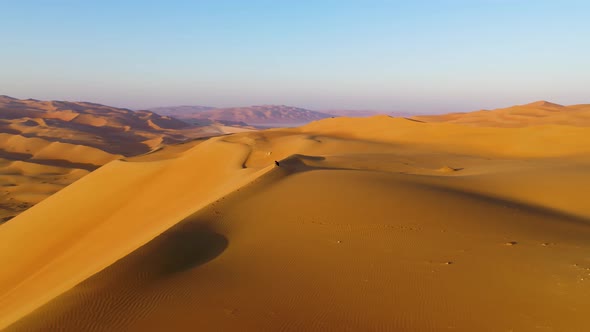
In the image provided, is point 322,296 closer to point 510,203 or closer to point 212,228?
point 212,228

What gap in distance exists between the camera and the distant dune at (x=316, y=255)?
4.18 meters

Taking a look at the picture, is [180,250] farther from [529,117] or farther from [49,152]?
[529,117]

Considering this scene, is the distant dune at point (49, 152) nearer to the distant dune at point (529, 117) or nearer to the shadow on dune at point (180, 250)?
the shadow on dune at point (180, 250)

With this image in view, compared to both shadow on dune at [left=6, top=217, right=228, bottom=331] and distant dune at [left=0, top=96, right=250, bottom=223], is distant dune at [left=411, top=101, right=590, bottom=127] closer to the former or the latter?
distant dune at [left=0, top=96, right=250, bottom=223]

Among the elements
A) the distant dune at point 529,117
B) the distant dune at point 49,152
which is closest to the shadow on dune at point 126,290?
the distant dune at point 49,152

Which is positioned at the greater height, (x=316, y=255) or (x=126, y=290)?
(x=316, y=255)

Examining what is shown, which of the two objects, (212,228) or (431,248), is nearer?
(431,248)

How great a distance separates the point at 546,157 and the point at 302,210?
1515cm

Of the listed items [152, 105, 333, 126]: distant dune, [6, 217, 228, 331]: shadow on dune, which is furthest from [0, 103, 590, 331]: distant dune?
[152, 105, 333, 126]: distant dune

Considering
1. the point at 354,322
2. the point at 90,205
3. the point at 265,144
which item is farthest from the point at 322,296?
the point at 265,144

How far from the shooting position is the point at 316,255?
586cm

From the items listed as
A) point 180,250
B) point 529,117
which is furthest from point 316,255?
point 529,117

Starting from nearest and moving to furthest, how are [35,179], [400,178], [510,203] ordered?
[510,203], [400,178], [35,179]

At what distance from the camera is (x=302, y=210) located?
26.2ft
